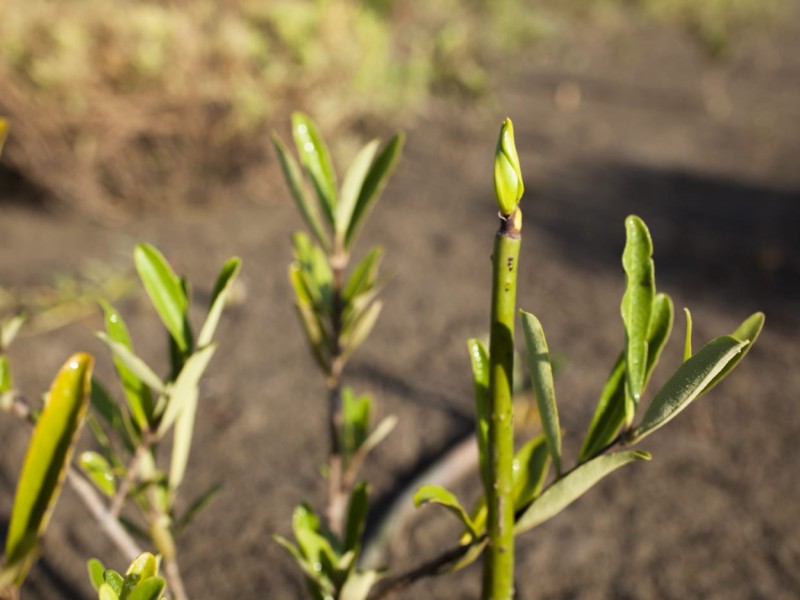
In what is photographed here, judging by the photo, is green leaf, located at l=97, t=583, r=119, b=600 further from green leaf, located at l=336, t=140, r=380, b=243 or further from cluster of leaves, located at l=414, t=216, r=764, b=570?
green leaf, located at l=336, t=140, r=380, b=243

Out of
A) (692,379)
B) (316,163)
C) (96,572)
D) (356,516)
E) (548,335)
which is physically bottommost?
(548,335)

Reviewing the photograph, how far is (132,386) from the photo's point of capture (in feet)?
2.30

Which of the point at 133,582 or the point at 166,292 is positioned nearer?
the point at 133,582

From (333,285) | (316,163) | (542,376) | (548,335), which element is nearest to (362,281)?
(333,285)

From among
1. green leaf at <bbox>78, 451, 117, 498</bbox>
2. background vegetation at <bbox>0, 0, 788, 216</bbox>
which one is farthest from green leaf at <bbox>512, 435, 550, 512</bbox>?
background vegetation at <bbox>0, 0, 788, 216</bbox>

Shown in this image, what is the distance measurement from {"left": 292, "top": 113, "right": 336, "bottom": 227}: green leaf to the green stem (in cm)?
30

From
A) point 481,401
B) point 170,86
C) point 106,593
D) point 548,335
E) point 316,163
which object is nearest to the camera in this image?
point 106,593

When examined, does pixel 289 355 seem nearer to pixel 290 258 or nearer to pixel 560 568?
pixel 290 258

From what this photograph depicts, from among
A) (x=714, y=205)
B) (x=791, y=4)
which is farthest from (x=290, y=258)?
(x=791, y=4)

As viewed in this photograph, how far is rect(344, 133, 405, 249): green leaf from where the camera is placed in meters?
0.79

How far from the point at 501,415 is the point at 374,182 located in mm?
Result: 361

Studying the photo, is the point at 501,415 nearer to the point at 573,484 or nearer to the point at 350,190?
the point at 573,484

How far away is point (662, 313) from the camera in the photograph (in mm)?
621

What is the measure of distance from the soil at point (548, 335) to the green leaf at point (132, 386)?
3.01 ft
